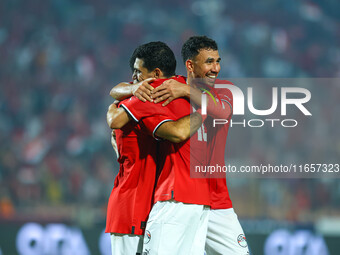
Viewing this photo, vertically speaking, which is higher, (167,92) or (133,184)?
(167,92)

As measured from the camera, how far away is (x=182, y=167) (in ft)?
8.78

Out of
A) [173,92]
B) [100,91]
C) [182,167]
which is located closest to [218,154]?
[182,167]

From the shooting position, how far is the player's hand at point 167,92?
271 centimetres

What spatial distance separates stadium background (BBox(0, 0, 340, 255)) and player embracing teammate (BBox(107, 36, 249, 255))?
276cm

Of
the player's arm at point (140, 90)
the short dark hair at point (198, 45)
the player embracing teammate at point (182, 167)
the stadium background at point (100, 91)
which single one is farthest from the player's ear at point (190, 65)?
the stadium background at point (100, 91)

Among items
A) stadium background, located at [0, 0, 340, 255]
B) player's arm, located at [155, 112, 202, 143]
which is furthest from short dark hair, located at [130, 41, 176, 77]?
stadium background, located at [0, 0, 340, 255]

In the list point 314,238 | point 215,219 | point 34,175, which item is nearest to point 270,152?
point 314,238

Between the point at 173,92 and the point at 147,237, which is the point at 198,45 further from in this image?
the point at 147,237

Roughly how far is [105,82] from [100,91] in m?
0.28

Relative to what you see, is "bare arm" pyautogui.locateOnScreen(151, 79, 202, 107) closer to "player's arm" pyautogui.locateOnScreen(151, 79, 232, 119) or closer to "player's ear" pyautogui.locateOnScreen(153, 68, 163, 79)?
"player's arm" pyautogui.locateOnScreen(151, 79, 232, 119)

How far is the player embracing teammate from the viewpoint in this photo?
260 cm

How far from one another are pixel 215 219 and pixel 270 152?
5.02 m

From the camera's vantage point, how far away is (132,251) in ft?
9.12

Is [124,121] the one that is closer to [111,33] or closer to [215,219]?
[215,219]
